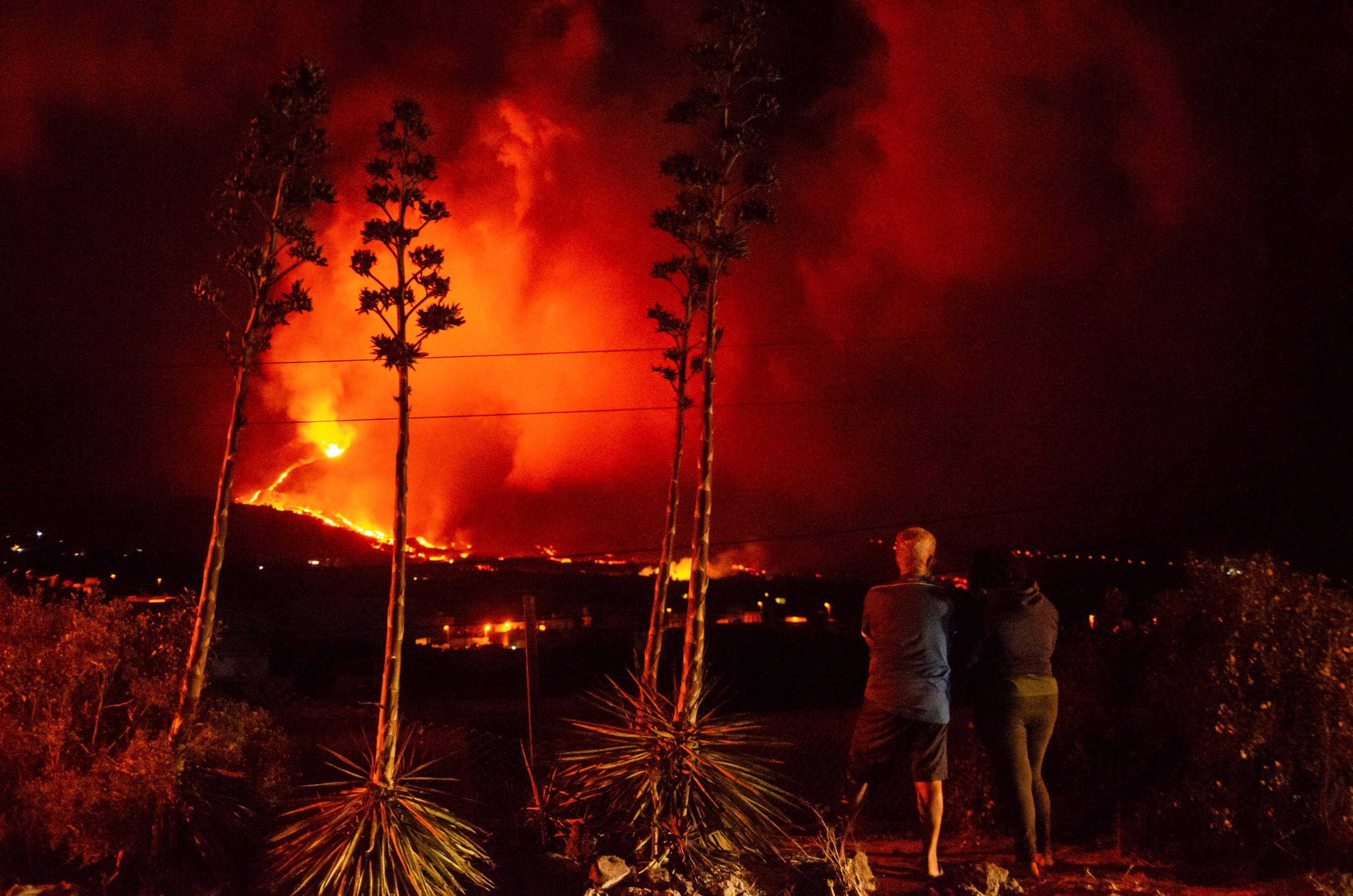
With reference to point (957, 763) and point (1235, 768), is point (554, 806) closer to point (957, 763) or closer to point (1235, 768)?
point (957, 763)

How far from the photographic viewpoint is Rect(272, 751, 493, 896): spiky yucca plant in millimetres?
6340

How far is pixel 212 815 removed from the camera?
782cm

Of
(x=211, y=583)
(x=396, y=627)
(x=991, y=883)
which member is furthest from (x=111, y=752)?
(x=991, y=883)

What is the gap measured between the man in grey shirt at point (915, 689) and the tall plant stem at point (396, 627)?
11.1ft

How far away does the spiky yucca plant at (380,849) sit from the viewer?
20.8 ft

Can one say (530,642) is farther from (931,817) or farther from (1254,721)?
(1254,721)

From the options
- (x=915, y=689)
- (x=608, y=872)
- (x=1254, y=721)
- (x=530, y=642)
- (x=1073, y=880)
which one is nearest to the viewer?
(x=915, y=689)

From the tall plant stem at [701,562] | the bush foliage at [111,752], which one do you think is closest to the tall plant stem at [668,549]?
the tall plant stem at [701,562]

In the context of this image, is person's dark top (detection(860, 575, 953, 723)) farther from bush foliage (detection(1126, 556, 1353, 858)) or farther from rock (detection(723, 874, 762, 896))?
bush foliage (detection(1126, 556, 1353, 858))

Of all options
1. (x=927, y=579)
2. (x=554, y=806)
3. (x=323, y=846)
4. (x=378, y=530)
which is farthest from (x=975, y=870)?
(x=378, y=530)

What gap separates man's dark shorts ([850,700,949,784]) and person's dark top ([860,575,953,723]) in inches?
2.9

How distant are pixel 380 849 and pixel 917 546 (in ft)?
13.6

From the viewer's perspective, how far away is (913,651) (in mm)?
5984

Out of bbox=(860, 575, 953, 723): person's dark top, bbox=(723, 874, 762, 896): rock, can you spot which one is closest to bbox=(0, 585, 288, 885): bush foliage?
bbox=(723, 874, 762, 896): rock
